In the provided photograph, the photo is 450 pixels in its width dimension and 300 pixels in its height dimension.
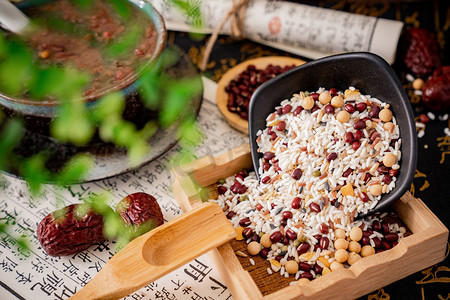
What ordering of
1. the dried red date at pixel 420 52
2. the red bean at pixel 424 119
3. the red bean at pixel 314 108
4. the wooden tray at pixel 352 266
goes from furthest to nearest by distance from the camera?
1. the dried red date at pixel 420 52
2. the red bean at pixel 424 119
3. the red bean at pixel 314 108
4. the wooden tray at pixel 352 266

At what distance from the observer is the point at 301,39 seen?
7.78 feet

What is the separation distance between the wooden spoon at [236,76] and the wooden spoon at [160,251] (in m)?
0.58

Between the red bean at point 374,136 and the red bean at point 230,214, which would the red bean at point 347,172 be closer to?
the red bean at point 374,136

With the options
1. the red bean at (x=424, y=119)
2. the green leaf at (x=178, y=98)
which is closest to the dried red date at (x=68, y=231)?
the green leaf at (x=178, y=98)

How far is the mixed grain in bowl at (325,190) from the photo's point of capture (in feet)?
5.10

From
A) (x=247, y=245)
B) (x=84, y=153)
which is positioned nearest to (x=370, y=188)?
(x=247, y=245)

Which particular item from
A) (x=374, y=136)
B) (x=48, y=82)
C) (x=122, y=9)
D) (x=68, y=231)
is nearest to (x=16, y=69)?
(x=48, y=82)

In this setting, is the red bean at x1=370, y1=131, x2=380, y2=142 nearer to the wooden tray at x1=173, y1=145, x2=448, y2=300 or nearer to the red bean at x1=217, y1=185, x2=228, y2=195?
the wooden tray at x1=173, y1=145, x2=448, y2=300

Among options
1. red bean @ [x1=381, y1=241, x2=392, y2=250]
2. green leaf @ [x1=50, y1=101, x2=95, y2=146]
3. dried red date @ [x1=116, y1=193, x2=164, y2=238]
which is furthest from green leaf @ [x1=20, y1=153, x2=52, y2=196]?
red bean @ [x1=381, y1=241, x2=392, y2=250]

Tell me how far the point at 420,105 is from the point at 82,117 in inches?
58.8

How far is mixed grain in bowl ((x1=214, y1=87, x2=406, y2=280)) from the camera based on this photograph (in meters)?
1.55

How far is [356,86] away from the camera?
5.62 feet

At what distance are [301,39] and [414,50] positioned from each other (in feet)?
1.77

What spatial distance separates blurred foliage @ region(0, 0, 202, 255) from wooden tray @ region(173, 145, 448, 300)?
0.31 metres
